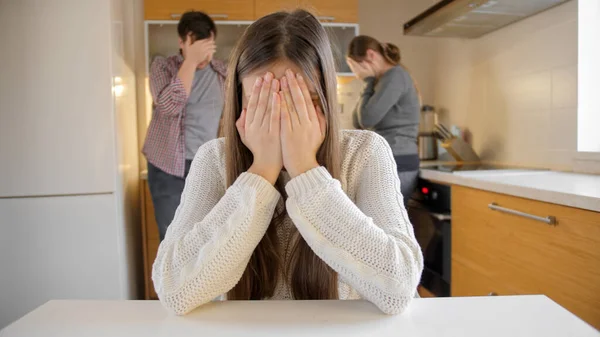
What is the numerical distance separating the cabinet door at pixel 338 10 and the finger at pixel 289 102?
2.07 metres

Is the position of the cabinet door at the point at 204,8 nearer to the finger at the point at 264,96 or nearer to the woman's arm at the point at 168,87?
the woman's arm at the point at 168,87

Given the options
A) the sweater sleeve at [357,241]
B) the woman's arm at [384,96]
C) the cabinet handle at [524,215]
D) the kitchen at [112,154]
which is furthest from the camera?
the woman's arm at [384,96]

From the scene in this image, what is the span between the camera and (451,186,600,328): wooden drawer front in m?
1.10

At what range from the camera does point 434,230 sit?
2014 mm

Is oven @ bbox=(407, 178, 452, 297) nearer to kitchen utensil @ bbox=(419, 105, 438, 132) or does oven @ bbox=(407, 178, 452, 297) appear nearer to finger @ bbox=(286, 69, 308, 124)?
kitchen utensil @ bbox=(419, 105, 438, 132)

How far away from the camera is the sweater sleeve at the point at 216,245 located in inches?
25.5

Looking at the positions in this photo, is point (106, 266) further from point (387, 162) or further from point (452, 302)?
point (452, 302)

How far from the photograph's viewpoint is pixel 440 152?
9.75 ft

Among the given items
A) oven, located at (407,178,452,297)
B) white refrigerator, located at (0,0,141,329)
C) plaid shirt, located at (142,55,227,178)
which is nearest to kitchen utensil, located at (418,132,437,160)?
oven, located at (407,178,452,297)

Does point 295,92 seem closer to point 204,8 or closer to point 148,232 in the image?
point 148,232

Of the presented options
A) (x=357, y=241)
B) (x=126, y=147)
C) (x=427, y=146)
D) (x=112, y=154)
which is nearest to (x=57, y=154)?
(x=112, y=154)

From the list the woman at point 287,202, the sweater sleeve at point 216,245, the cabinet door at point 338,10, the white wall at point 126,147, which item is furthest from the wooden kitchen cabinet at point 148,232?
the sweater sleeve at point 216,245

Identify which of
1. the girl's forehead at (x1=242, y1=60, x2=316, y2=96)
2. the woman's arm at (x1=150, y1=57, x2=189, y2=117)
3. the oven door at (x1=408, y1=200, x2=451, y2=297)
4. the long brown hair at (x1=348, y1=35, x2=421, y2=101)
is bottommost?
the oven door at (x1=408, y1=200, x2=451, y2=297)

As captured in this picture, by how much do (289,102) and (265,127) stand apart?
0.19 feet
